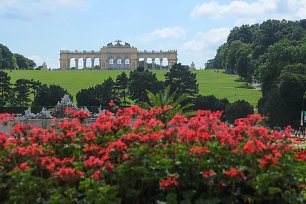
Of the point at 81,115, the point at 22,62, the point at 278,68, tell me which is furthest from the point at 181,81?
the point at 22,62

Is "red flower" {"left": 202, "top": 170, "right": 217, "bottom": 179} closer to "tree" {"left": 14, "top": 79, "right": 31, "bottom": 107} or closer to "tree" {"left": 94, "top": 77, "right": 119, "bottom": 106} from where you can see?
"tree" {"left": 94, "top": 77, "right": 119, "bottom": 106}

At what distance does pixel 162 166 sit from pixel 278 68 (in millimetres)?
51757

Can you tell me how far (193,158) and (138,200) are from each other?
1.01m

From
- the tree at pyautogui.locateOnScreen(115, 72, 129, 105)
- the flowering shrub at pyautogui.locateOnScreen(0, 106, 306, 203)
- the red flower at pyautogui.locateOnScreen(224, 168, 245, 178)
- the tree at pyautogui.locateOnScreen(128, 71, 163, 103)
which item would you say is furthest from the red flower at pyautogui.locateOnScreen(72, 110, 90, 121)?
the tree at pyautogui.locateOnScreen(115, 72, 129, 105)

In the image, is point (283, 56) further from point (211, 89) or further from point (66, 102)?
point (66, 102)

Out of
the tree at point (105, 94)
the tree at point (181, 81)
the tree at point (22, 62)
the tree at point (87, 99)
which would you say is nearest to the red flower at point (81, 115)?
the tree at point (105, 94)

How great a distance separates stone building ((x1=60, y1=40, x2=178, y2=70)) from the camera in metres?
151

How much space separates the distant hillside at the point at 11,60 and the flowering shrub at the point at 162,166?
112976mm

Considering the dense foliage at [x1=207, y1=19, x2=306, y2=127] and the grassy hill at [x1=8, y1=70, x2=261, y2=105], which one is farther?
the grassy hill at [x1=8, y1=70, x2=261, y2=105]

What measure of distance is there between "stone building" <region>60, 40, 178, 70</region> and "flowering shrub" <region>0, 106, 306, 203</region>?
461 feet

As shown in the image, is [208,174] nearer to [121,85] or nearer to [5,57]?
[121,85]

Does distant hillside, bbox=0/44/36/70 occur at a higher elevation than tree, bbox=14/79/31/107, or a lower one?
higher

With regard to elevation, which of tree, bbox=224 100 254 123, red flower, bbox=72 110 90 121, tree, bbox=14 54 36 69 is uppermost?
red flower, bbox=72 110 90 121

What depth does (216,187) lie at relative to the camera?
8.30 meters
